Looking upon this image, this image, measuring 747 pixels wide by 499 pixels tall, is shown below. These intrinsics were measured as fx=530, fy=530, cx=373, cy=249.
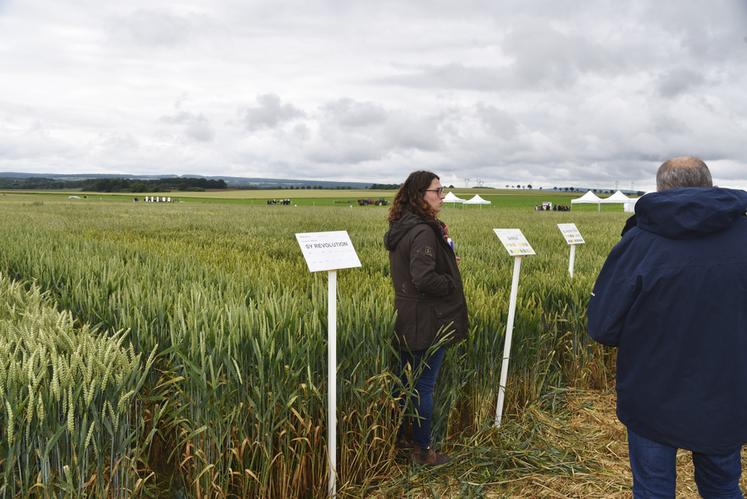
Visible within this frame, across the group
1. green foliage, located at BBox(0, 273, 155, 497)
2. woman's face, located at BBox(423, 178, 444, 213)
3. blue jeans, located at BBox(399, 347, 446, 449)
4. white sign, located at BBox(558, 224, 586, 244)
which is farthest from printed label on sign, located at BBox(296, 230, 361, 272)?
white sign, located at BBox(558, 224, 586, 244)

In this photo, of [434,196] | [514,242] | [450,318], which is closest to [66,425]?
[450,318]

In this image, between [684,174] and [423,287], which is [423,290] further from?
[684,174]

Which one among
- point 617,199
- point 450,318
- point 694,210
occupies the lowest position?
point 450,318

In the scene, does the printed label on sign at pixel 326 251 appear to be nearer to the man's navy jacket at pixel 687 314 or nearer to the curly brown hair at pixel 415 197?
the curly brown hair at pixel 415 197

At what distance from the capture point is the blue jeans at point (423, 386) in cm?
354

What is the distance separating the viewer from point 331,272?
3.28 metres

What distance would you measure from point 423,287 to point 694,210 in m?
1.58

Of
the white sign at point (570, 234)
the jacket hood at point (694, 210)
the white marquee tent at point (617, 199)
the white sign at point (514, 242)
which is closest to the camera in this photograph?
the jacket hood at point (694, 210)

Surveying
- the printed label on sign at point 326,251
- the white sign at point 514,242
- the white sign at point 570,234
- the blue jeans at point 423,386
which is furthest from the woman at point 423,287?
the white sign at point 570,234

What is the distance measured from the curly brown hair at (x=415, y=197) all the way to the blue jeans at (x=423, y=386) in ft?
3.01

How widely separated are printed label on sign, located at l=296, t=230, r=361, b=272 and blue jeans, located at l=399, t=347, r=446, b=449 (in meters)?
0.79

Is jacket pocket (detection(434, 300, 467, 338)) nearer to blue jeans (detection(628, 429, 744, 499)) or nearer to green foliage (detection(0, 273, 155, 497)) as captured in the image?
blue jeans (detection(628, 429, 744, 499))

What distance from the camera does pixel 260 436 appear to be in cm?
297

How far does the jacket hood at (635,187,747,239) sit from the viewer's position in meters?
2.11
